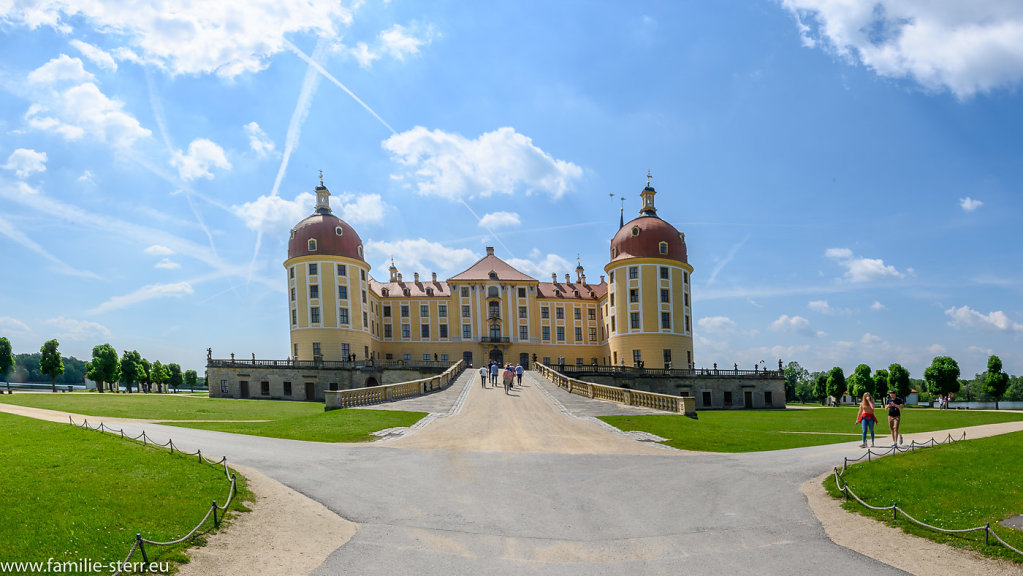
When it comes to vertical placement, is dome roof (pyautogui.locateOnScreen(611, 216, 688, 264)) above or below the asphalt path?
above

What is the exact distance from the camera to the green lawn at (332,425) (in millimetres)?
24109

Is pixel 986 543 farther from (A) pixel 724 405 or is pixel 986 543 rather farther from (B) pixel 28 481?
(A) pixel 724 405

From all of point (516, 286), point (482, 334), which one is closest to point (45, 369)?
point (482, 334)

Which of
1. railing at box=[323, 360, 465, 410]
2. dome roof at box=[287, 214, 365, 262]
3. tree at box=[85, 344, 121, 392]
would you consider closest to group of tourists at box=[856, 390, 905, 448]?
railing at box=[323, 360, 465, 410]

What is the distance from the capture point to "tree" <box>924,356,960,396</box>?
7156 cm

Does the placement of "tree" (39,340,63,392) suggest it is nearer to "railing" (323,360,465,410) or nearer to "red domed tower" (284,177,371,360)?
"red domed tower" (284,177,371,360)

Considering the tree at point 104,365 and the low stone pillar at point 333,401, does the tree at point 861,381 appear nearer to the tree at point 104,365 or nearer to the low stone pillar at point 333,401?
the low stone pillar at point 333,401

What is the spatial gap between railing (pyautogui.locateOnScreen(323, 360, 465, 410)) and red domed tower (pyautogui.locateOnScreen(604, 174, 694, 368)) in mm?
30911

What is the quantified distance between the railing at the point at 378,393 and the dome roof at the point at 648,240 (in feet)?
112

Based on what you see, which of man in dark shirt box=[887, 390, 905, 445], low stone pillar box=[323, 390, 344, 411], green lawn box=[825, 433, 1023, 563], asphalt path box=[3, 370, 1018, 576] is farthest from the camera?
low stone pillar box=[323, 390, 344, 411]

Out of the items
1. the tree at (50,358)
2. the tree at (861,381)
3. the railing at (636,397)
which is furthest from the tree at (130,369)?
the tree at (861,381)

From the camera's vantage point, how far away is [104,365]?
8119 centimetres

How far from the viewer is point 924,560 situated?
10.9 m

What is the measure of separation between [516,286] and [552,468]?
65653 millimetres
